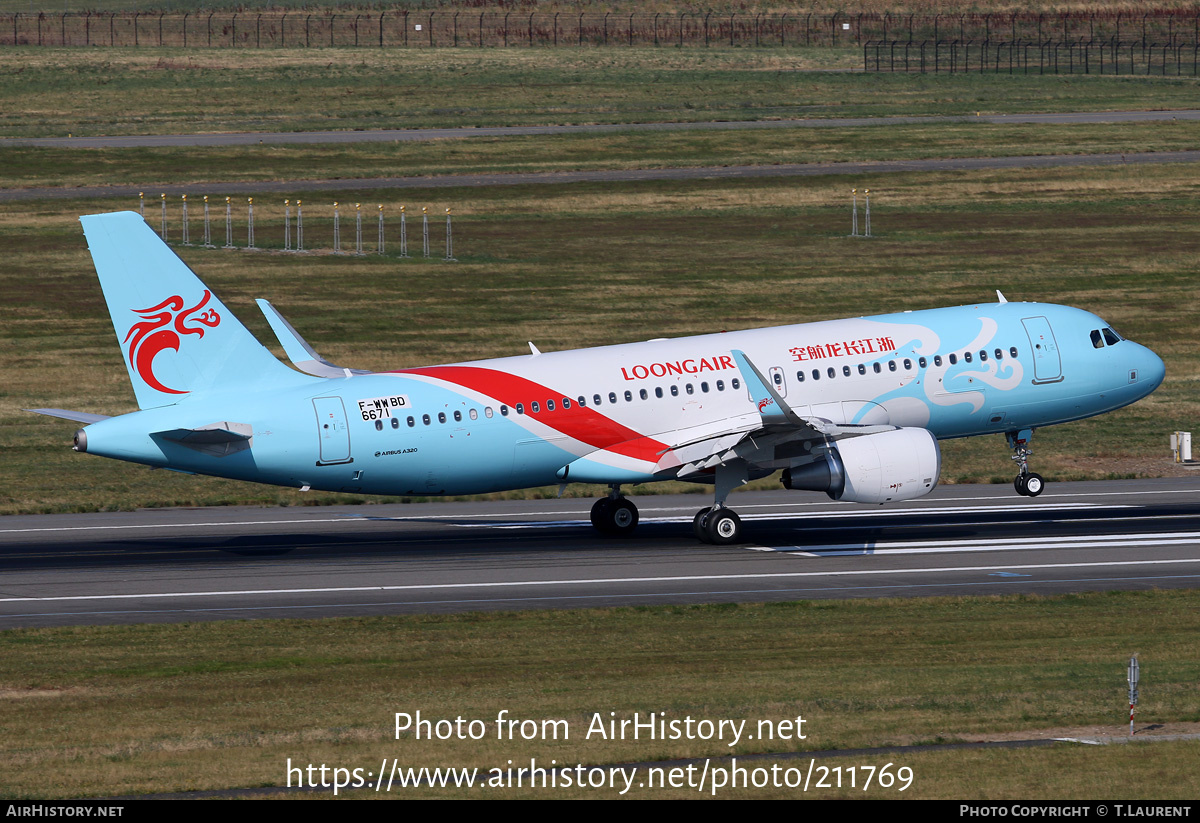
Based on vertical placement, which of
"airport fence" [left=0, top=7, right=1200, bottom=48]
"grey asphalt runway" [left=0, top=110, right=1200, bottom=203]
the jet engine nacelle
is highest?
"airport fence" [left=0, top=7, right=1200, bottom=48]

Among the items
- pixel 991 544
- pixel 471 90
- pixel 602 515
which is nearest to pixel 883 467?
pixel 991 544

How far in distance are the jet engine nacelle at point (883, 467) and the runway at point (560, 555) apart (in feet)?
5.66

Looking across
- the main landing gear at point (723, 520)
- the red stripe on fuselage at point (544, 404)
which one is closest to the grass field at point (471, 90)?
the red stripe on fuselage at point (544, 404)

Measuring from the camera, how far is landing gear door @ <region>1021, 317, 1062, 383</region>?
146 feet

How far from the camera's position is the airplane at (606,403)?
126ft

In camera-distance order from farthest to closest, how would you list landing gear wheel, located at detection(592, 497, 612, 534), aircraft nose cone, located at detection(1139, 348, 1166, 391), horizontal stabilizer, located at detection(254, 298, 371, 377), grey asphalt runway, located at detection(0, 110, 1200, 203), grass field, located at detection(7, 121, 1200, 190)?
grass field, located at detection(7, 121, 1200, 190) → grey asphalt runway, located at detection(0, 110, 1200, 203) → aircraft nose cone, located at detection(1139, 348, 1166, 391) → landing gear wheel, located at detection(592, 497, 612, 534) → horizontal stabilizer, located at detection(254, 298, 371, 377)

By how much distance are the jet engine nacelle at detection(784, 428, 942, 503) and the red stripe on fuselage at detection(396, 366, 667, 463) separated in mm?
→ 4981

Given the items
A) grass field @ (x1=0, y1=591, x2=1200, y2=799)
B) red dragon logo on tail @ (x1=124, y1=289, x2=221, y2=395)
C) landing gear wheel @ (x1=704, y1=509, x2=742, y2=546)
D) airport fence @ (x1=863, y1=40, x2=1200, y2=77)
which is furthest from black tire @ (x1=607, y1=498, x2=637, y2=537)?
airport fence @ (x1=863, y1=40, x2=1200, y2=77)

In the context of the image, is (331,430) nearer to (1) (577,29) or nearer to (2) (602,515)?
(2) (602,515)

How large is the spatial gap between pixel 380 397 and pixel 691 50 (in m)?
136

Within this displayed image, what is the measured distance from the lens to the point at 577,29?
184 meters

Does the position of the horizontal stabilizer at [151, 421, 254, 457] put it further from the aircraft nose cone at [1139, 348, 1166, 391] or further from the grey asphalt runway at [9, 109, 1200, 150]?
the grey asphalt runway at [9, 109, 1200, 150]

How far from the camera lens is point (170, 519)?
4722 centimetres

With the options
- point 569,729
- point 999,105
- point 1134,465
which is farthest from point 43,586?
point 999,105
